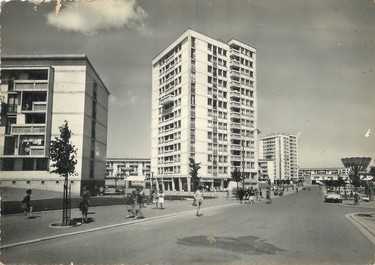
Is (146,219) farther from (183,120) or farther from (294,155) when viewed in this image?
(294,155)

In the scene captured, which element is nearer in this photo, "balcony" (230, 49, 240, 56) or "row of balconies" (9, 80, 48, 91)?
"row of balconies" (9, 80, 48, 91)

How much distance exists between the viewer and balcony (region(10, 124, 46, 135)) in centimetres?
4225

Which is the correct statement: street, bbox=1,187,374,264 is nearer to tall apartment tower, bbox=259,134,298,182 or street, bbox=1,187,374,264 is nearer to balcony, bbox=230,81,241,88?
balcony, bbox=230,81,241,88

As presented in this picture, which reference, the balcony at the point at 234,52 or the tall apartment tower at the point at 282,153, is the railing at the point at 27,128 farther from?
the tall apartment tower at the point at 282,153

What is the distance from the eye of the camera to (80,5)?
A: 10.5 metres

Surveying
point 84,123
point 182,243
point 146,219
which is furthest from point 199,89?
point 182,243

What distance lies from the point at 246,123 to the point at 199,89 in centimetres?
1798

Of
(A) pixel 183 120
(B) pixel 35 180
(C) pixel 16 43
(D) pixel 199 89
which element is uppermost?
(D) pixel 199 89

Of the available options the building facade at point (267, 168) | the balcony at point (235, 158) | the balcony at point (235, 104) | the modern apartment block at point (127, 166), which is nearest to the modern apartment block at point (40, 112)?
the balcony at point (235, 158)

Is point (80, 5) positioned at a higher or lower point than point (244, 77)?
lower

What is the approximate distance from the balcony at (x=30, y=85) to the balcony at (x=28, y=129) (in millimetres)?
5246

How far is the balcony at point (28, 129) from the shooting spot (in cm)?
4225

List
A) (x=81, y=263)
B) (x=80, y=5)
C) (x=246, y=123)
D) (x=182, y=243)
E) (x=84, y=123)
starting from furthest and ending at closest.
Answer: (x=246, y=123) → (x=84, y=123) → (x=80, y=5) → (x=182, y=243) → (x=81, y=263)

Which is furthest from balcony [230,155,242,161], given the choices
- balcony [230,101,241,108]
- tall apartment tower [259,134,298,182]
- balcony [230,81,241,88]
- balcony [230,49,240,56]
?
tall apartment tower [259,134,298,182]
